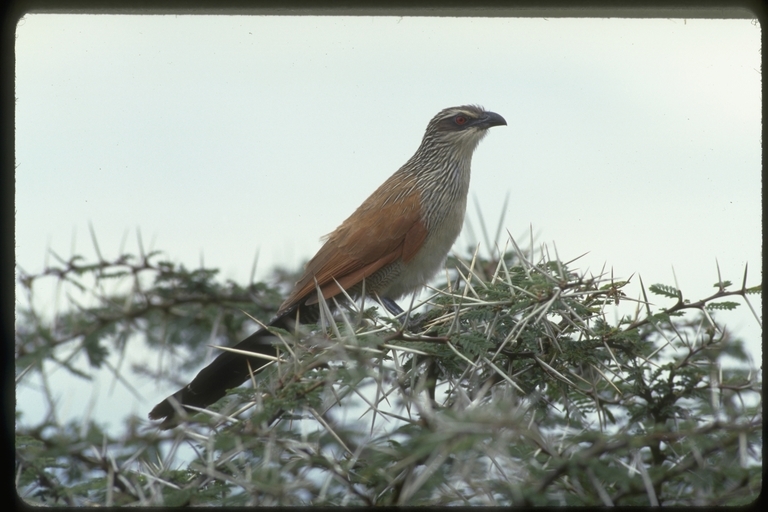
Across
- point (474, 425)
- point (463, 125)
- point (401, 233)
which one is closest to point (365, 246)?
point (401, 233)

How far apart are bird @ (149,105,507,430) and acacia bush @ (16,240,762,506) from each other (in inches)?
30.3

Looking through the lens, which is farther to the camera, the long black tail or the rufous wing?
the rufous wing

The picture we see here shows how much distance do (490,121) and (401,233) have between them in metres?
1.01

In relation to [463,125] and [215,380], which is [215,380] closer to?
[215,380]

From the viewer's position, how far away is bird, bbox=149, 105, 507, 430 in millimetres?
3232

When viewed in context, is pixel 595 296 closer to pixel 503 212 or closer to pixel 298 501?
pixel 503 212

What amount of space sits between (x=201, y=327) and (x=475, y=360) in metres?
1.89

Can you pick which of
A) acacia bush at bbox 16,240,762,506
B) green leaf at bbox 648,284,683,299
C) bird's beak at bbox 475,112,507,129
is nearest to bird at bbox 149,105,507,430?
bird's beak at bbox 475,112,507,129

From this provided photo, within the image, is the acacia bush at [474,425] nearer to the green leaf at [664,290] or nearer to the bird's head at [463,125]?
the green leaf at [664,290]

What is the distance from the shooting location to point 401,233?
3.52 metres

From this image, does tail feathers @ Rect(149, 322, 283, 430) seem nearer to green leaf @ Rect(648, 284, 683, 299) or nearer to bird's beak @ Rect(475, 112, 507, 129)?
green leaf @ Rect(648, 284, 683, 299)

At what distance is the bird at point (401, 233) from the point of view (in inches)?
127

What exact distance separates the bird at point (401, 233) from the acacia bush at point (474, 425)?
77 cm

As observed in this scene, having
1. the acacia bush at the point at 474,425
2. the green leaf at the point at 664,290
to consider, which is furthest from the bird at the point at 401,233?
the green leaf at the point at 664,290
